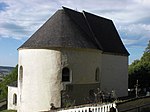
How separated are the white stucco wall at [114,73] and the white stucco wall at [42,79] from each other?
691 centimetres

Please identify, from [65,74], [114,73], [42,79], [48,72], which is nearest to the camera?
[48,72]

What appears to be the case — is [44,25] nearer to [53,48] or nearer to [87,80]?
[53,48]

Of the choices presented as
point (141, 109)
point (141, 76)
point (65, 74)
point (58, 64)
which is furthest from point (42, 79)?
point (141, 76)

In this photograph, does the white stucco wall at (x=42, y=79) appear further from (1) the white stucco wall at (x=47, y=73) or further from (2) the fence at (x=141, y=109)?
(2) the fence at (x=141, y=109)

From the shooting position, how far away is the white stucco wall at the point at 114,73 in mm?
30330

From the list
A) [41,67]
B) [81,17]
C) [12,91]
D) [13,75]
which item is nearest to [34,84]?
[41,67]

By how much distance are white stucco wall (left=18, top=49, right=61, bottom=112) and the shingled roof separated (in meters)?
0.84

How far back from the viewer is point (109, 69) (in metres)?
31.4

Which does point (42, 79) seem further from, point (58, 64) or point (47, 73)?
point (58, 64)

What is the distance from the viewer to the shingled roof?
81.6 ft

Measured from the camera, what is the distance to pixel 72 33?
1022 inches

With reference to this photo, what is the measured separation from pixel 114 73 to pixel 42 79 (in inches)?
429

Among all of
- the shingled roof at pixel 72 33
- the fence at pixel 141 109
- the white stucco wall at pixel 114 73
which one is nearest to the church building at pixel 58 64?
the shingled roof at pixel 72 33

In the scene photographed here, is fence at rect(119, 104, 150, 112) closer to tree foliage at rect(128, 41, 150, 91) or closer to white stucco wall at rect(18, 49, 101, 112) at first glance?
white stucco wall at rect(18, 49, 101, 112)
